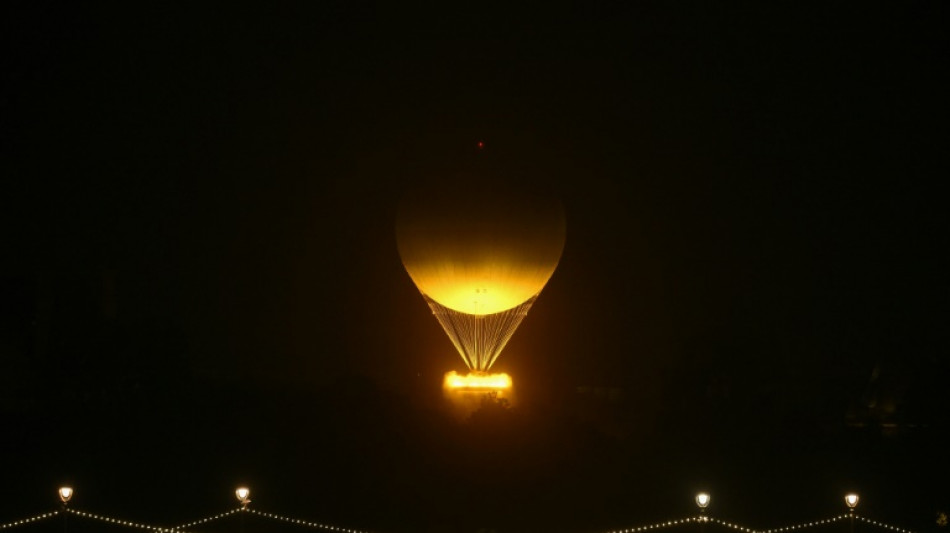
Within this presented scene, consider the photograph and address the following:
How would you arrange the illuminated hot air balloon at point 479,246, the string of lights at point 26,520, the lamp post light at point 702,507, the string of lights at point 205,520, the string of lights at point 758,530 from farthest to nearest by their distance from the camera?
the illuminated hot air balloon at point 479,246, the string of lights at point 758,530, the string of lights at point 205,520, the string of lights at point 26,520, the lamp post light at point 702,507

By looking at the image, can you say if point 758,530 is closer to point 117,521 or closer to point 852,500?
point 852,500

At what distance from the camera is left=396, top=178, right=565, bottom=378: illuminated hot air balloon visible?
29.6 m

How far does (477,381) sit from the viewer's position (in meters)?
30.7

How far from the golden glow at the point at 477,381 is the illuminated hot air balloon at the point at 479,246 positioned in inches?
20.9

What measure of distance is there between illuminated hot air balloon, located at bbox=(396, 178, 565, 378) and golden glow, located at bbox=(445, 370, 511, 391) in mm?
530

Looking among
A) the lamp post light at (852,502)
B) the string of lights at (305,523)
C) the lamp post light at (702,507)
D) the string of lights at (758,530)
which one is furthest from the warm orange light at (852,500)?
the string of lights at (305,523)

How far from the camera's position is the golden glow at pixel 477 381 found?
30.1m

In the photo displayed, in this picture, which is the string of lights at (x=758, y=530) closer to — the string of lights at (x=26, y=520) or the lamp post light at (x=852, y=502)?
the lamp post light at (x=852, y=502)

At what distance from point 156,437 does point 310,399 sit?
9.13 ft

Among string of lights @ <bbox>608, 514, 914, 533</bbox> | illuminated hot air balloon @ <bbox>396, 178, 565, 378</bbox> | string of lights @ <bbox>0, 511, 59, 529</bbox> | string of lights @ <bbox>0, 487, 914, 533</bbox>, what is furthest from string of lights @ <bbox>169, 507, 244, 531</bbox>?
illuminated hot air balloon @ <bbox>396, 178, 565, 378</bbox>

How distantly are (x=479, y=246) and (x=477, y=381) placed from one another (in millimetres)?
2917

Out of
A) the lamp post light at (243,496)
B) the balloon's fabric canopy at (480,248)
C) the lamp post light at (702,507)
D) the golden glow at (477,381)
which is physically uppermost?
the balloon's fabric canopy at (480,248)

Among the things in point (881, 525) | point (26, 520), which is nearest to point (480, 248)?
point (881, 525)

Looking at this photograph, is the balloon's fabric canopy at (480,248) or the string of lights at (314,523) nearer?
the string of lights at (314,523)
